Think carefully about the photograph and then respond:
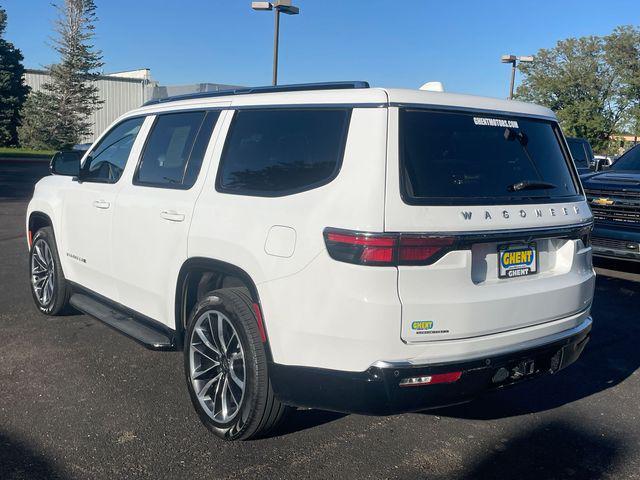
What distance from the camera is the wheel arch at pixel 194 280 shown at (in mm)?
3367

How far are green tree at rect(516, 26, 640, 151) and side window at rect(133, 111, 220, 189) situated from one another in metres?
40.7

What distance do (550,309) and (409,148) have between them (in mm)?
1209

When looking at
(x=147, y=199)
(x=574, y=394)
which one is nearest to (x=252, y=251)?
(x=147, y=199)

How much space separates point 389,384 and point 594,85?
1765 inches

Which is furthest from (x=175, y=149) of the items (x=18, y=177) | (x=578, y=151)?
(x=18, y=177)

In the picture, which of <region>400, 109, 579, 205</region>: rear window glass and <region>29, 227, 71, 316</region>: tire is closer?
<region>400, 109, 579, 205</region>: rear window glass

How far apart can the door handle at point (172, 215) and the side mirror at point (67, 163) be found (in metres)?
1.52

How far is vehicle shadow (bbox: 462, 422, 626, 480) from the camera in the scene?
3.38m

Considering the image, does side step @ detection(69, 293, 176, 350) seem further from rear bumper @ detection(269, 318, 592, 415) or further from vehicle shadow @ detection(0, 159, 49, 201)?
vehicle shadow @ detection(0, 159, 49, 201)

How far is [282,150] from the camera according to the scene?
347 centimetres

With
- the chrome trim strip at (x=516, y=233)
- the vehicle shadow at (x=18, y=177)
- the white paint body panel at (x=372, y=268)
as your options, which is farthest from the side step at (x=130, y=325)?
the vehicle shadow at (x=18, y=177)

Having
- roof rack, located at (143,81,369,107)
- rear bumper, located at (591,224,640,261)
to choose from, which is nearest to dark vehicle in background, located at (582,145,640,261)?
rear bumper, located at (591,224,640,261)

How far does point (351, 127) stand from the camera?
3123 millimetres

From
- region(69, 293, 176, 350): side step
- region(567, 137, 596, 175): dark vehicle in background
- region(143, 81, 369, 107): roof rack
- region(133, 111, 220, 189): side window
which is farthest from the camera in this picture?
region(567, 137, 596, 175): dark vehicle in background
